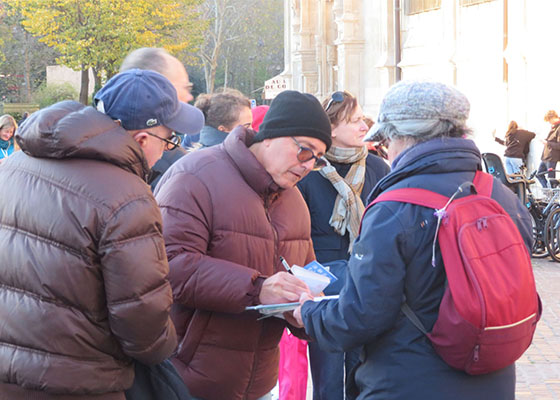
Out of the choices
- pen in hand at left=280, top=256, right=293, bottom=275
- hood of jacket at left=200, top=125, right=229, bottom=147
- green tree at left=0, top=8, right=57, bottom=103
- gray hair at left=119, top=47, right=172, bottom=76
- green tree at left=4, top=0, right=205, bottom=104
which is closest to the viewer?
pen in hand at left=280, top=256, right=293, bottom=275

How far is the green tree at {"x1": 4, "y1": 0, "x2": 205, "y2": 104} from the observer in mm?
41031

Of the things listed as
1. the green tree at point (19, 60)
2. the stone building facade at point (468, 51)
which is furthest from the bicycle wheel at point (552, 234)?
the green tree at point (19, 60)

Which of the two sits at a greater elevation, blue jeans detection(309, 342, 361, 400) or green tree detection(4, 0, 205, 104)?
green tree detection(4, 0, 205, 104)

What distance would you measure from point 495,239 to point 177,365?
132 centimetres

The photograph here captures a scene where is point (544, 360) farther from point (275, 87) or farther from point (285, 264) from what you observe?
point (275, 87)

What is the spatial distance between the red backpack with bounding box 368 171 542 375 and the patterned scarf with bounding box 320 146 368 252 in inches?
77.0

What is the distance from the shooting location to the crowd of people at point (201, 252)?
8.44ft

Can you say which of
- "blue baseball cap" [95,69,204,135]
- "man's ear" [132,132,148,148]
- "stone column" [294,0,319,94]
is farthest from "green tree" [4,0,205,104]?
"man's ear" [132,132,148,148]

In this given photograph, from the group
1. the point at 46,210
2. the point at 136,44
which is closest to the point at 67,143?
the point at 46,210

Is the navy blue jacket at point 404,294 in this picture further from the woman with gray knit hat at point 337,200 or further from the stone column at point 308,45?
the stone column at point 308,45

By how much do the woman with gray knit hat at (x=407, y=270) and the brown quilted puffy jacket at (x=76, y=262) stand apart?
628 mm

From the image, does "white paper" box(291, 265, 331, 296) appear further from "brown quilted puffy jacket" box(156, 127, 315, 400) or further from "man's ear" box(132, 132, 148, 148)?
"man's ear" box(132, 132, 148, 148)

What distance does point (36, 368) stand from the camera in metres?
2.55

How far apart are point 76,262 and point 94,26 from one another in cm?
4010
